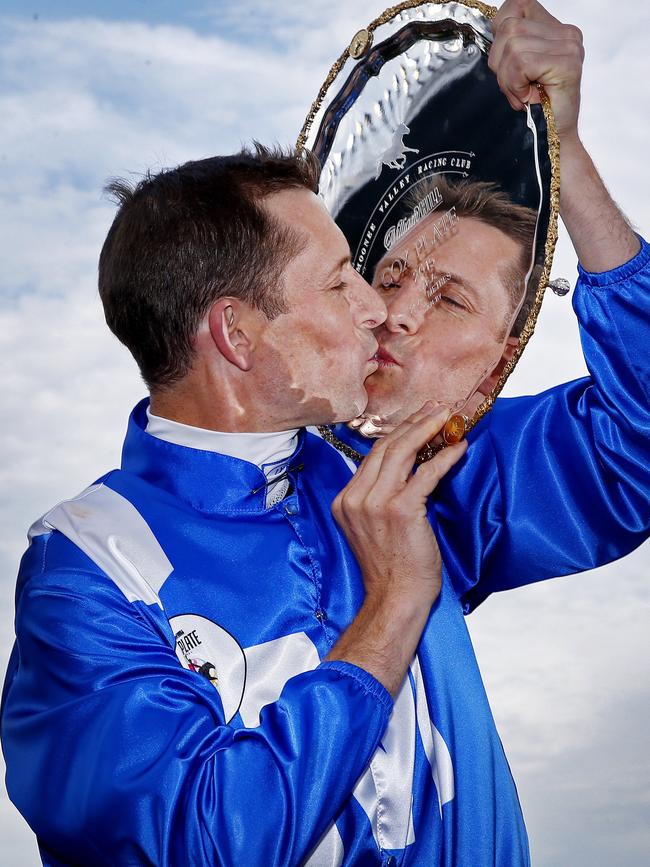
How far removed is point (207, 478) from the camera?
3.13 metres

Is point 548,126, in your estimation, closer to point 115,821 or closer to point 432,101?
point 432,101

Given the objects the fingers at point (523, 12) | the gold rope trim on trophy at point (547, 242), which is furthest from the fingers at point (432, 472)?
the fingers at point (523, 12)

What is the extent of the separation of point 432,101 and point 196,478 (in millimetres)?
1182

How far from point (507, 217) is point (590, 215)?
21 cm

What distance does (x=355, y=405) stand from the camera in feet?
10.3

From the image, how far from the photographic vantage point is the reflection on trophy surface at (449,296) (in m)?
2.96

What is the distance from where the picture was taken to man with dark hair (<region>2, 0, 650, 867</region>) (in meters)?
2.49

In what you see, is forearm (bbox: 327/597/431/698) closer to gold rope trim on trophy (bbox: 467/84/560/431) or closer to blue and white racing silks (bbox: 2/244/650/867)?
blue and white racing silks (bbox: 2/244/650/867)

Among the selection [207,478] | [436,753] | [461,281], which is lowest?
[436,753]

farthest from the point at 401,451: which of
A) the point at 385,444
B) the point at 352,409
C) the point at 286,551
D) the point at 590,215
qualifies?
the point at 590,215

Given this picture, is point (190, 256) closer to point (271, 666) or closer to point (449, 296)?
point (449, 296)

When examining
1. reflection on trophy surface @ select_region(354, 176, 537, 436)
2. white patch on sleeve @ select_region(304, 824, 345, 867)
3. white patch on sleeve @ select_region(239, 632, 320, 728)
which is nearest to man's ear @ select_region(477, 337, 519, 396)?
reflection on trophy surface @ select_region(354, 176, 537, 436)

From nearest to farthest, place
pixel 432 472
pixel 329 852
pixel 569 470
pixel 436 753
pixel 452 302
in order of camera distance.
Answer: pixel 329 852 → pixel 432 472 → pixel 436 753 → pixel 452 302 → pixel 569 470

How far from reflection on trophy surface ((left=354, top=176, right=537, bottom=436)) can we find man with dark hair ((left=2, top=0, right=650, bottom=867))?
0.10 m
